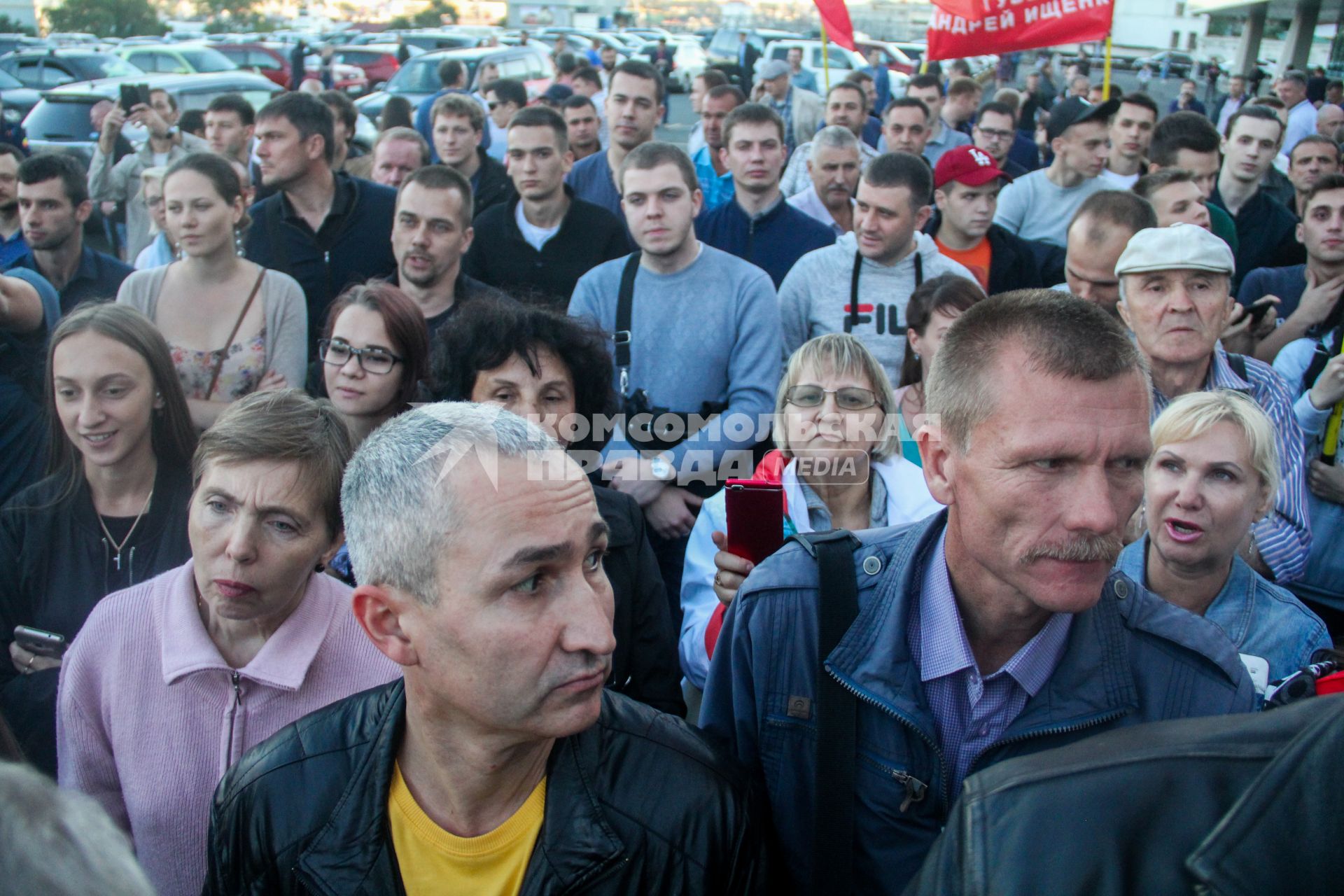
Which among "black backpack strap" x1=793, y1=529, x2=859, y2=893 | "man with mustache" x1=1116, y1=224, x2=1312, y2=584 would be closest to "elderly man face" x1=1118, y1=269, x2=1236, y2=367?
"man with mustache" x1=1116, y1=224, x2=1312, y2=584

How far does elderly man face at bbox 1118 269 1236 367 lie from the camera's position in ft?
11.2

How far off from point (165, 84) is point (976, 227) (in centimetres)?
1308

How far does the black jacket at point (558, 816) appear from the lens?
5.60 ft

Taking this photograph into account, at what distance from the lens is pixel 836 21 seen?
25.5 ft

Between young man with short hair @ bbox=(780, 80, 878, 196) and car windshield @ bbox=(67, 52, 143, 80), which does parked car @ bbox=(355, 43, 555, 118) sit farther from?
young man with short hair @ bbox=(780, 80, 878, 196)

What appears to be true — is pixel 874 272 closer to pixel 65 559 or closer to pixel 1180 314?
pixel 1180 314

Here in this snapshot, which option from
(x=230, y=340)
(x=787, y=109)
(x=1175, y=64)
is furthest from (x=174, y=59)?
(x=1175, y=64)

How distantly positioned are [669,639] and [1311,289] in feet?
12.5

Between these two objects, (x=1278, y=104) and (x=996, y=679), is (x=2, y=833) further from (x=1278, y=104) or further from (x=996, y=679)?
(x=1278, y=104)

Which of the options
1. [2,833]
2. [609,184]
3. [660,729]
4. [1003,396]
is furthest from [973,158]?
[2,833]

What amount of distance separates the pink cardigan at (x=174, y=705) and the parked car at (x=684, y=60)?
21.2m

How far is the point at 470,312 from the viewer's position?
126 inches

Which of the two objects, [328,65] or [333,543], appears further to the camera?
[328,65]

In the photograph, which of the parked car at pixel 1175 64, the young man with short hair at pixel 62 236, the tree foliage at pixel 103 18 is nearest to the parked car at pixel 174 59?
the young man with short hair at pixel 62 236
